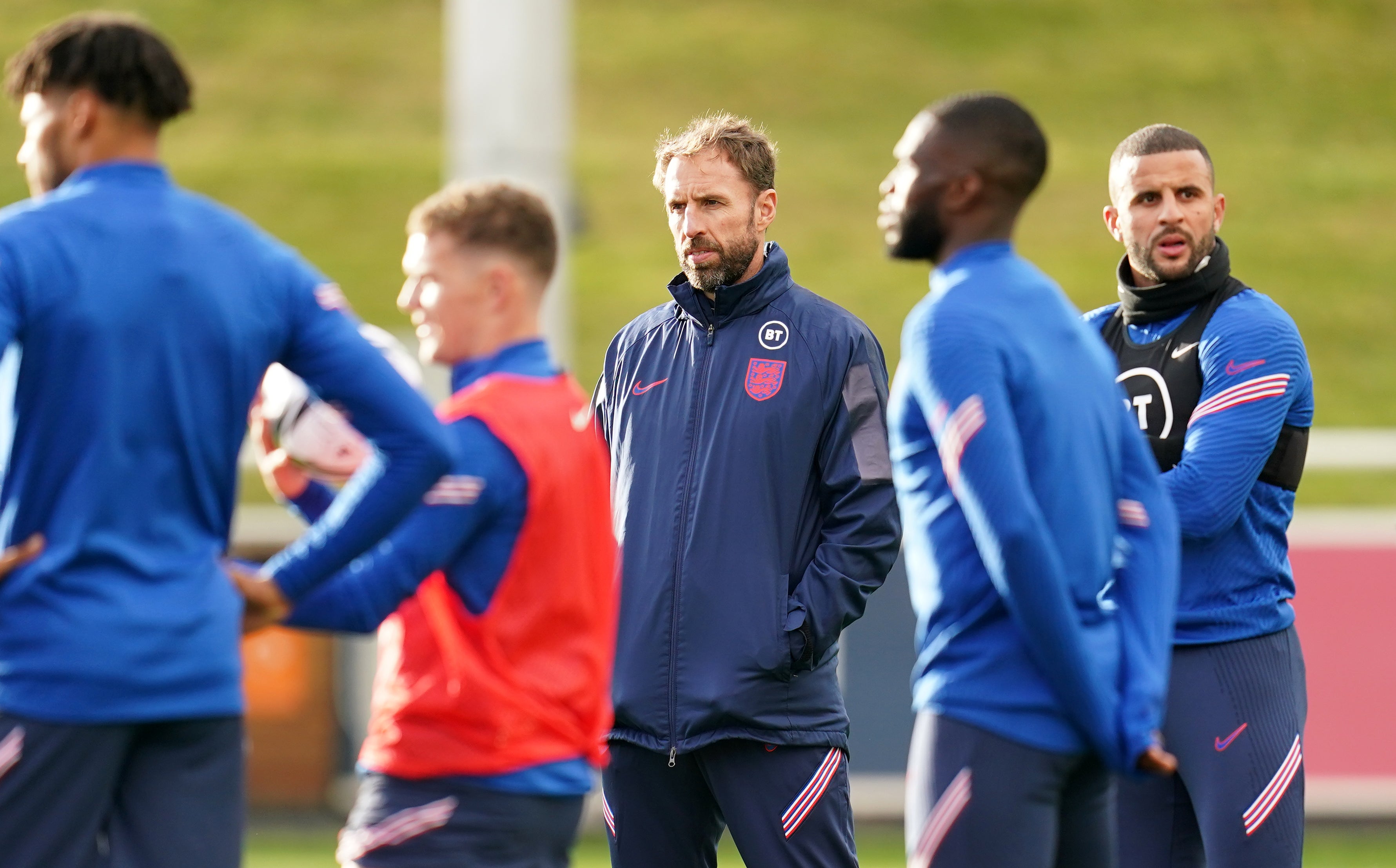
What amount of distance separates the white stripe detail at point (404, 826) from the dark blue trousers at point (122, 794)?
7.7 inches

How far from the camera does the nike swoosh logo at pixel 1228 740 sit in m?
3.42

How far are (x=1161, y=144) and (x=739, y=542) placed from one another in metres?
1.31

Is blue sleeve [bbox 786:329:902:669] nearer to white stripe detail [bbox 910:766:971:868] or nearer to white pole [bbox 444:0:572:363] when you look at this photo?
white stripe detail [bbox 910:766:971:868]

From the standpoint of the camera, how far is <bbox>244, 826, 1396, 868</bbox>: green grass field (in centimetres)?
691

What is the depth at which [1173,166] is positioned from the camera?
11.8ft

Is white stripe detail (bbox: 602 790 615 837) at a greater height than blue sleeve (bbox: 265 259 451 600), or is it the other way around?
blue sleeve (bbox: 265 259 451 600)

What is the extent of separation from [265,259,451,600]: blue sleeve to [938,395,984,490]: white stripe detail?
793 millimetres

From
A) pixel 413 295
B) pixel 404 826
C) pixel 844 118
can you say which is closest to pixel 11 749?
pixel 404 826

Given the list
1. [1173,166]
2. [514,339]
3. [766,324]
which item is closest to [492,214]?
[514,339]

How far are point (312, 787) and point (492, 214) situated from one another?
5.29m

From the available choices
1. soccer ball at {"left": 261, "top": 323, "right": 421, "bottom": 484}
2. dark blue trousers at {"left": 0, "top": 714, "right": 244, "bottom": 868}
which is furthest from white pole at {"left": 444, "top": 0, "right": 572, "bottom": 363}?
dark blue trousers at {"left": 0, "top": 714, "right": 244, "bottom": 868}

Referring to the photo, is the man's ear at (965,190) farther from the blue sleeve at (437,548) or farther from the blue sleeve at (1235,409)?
the blue sleeve at (1235,409)

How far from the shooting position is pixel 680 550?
11.9ft

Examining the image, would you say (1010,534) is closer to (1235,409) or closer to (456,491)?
(456,491)
